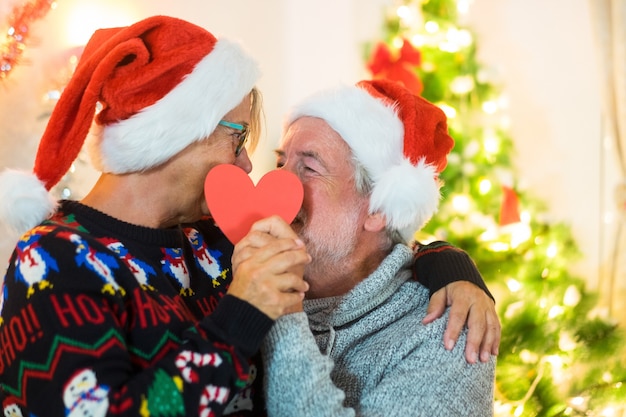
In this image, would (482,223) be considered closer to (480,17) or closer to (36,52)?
(480,17)

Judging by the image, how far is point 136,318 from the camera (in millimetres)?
1153

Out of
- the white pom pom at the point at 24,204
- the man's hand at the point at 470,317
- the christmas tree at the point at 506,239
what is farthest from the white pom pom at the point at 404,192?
the christmas tree at the point at 506,239

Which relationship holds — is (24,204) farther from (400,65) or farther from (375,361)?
(400,65)

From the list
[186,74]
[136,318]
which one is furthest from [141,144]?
[136,318]

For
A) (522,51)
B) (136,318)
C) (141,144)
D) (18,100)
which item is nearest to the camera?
(136,318)

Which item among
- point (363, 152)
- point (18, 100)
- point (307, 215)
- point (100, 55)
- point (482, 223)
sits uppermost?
point (100, 55)

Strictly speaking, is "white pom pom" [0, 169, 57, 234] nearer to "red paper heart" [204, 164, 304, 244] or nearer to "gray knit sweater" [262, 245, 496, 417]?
"red paper heart" [204, 164, 304, 244]

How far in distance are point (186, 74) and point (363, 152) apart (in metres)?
0.56

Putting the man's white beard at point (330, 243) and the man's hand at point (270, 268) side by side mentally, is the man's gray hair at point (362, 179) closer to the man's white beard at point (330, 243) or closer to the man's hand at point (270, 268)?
the man's white beard at point (330, 243)

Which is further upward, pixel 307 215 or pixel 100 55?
pixel 100 55

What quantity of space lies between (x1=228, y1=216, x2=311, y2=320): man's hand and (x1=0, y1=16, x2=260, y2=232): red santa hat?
252 millimetres

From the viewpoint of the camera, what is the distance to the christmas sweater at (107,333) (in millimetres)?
1005

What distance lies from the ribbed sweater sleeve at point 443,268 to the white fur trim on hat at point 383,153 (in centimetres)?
9

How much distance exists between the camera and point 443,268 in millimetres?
1646
